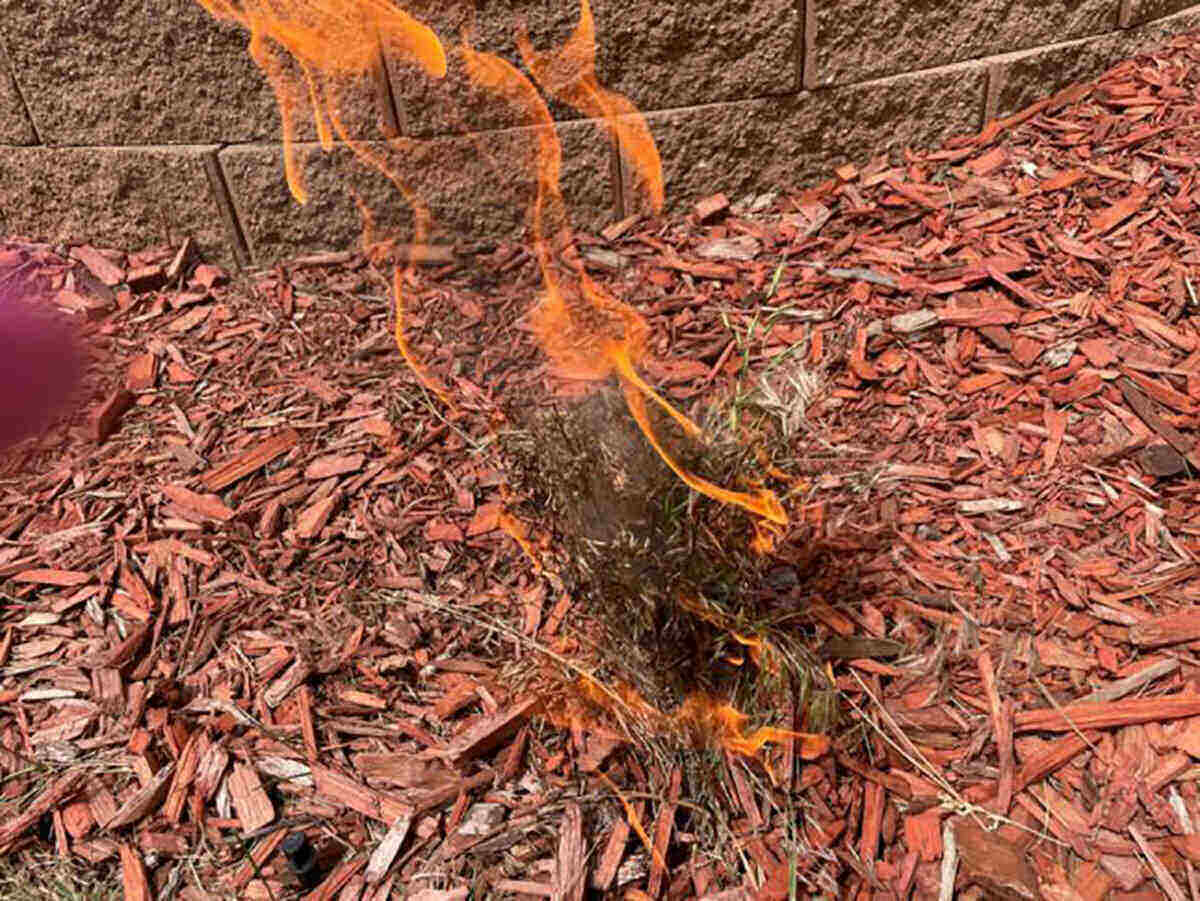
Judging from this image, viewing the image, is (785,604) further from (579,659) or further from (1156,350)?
(1156,350)

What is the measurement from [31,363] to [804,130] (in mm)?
2699

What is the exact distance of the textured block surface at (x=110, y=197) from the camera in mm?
3270

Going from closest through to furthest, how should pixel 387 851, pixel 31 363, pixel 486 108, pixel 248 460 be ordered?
pixel 387 851 → pixel 248 460 → pixel 486 108 → pixel 31 363

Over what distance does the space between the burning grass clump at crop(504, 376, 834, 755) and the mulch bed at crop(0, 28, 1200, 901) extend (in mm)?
80

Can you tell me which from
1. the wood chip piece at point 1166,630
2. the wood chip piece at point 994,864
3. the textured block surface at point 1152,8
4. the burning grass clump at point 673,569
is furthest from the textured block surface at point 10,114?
the textured block surface at point 1152,8

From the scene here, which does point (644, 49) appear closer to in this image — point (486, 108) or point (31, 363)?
point (486, 108)

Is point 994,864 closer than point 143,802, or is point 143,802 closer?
point 994,864

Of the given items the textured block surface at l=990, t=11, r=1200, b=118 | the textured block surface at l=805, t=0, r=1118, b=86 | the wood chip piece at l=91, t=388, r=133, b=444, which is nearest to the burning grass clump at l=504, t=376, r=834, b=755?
the wood chip piece at l=91, t=388, r=133, b=444

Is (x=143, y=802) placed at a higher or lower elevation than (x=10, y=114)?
lower

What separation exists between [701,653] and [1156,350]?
5.18 feet

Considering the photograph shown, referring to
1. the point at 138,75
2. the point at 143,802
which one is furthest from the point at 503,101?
the point at 143,802

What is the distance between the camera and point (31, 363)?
11.3 ft

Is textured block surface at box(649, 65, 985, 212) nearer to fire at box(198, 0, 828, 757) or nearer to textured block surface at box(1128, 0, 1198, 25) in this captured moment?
fire at box(198, 0, 828, 757)

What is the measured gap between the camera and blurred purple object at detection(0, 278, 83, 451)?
9.78 ft
